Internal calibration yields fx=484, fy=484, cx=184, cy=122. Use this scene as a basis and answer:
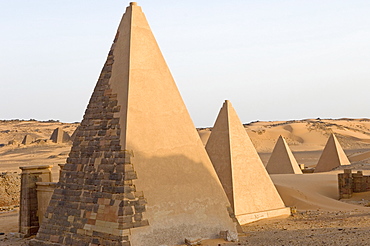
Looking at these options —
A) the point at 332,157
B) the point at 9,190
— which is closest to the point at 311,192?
the point at 332,157

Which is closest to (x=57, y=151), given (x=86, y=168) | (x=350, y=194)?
(x=350, y=194)

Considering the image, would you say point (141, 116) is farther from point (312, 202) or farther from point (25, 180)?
point (312, 202)

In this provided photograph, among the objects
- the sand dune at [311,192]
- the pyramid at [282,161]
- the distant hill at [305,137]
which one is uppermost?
the distant hill at [305,137]

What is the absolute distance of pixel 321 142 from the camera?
59.5 m

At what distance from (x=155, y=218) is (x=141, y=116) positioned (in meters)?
1.94

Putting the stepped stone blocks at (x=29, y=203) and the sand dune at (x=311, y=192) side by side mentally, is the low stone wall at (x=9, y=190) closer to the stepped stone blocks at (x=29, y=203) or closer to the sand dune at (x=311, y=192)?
the stepped stone blocks at (x=29, y=203)

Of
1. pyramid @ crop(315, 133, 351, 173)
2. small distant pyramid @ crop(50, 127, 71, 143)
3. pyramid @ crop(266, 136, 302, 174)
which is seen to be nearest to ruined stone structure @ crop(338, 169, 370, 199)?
pyramid @ crop(266, 136, 302, 174)

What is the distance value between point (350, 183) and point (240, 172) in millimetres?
7313

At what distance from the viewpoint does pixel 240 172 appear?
12703 mm

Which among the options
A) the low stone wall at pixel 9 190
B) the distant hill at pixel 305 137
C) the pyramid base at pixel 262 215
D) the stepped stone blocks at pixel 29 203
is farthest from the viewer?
the distant hill at pixel 305 137

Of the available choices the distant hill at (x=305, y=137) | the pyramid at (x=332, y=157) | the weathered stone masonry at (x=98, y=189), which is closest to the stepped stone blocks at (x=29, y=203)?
the weathered stone masonry at (x=98, y=189)

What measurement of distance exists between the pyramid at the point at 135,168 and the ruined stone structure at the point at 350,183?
9682mm

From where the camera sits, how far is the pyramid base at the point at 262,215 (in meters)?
12.1

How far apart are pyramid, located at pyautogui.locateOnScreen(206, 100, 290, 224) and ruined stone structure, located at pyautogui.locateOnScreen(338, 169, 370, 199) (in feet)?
18.8
